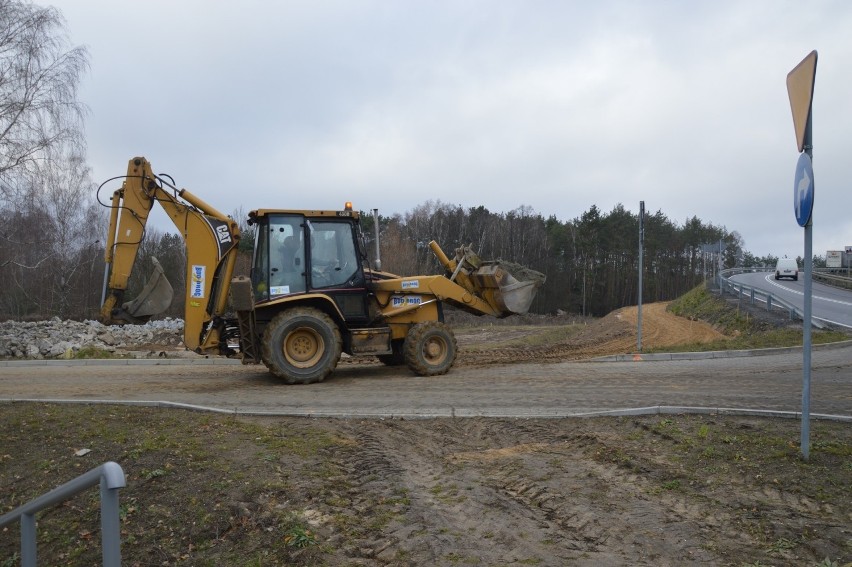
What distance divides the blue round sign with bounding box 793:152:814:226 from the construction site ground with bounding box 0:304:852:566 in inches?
85.5

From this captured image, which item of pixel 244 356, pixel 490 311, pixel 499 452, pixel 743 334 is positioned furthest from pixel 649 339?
pixel 499 452

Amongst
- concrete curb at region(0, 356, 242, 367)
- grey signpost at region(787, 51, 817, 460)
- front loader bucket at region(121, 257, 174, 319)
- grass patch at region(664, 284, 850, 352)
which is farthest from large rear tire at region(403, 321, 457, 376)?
grey signpost at region(787, 51, 817, 460)

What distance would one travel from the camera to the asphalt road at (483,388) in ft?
29.1

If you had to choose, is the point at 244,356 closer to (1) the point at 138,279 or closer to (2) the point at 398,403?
(2) the point at 398,403

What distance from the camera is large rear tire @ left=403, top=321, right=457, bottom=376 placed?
41.5 feet

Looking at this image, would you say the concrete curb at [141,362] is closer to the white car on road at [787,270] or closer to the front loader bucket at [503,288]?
the front loader bucket at [503,288]

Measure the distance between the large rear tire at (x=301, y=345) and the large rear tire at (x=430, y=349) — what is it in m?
1.45

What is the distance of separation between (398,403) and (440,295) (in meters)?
4.18

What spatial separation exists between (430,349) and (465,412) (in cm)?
435

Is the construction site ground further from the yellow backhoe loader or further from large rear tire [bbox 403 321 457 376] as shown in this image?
large rear tire [bbox 403 321 457 376]

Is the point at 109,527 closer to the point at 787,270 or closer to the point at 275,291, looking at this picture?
the point at 275,291

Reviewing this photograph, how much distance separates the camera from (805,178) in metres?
5.79

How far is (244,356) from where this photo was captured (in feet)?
38.8

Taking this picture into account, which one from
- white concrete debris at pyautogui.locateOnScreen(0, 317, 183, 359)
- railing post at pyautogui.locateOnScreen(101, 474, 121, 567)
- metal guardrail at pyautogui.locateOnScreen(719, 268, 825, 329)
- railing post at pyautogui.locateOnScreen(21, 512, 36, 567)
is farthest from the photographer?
white concrete debris at pyautogui.locateOnScreen(0, 317, 183, 359)
